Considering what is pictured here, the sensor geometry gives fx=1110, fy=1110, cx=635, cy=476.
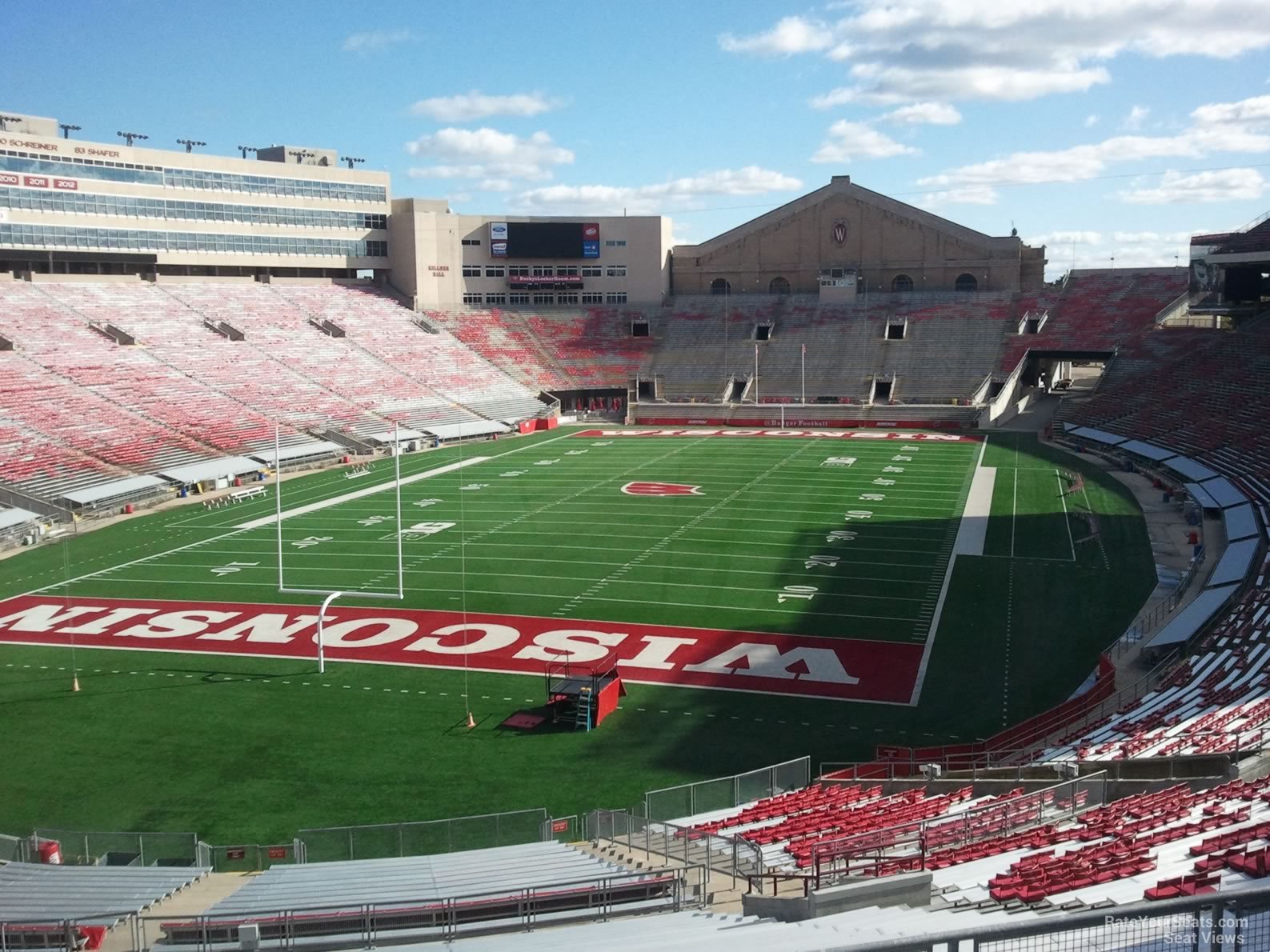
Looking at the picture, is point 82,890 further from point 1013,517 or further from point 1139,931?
point 1013,517

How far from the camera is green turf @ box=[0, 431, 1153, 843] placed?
15023mm

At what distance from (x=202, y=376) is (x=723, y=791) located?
3902cm

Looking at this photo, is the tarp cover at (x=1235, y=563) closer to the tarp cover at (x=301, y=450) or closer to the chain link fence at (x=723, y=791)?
the chain link fence at (x=723, y=791)

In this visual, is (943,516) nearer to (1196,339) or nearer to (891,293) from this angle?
(1196,339)

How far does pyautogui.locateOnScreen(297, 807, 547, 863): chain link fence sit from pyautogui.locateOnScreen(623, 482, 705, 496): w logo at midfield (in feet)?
75.4

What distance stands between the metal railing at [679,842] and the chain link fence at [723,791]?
387mm

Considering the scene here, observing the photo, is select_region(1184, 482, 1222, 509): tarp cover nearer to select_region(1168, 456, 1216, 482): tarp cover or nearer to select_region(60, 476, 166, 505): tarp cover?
select_region(1168, 456, 1216, 482): tarp cover

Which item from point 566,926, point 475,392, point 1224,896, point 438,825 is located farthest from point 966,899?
point 475,392

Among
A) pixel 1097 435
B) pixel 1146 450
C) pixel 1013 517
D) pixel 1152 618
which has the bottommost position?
pixel 1152 618

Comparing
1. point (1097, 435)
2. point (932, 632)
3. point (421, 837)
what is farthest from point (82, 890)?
point (1097, 435)

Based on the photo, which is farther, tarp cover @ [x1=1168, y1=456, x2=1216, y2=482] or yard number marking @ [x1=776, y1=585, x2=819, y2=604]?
tarp cover @ [x1=1168, y1=456, x2=1216, y2=482]

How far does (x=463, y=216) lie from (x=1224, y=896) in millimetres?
65018

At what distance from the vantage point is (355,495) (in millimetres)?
35906

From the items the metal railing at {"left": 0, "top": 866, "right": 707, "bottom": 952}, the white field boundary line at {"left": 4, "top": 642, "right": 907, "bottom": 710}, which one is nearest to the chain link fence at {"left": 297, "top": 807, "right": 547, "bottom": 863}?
the metal railing at {"left": 0, "top": 866, "right": 707, "bottom": 952}
